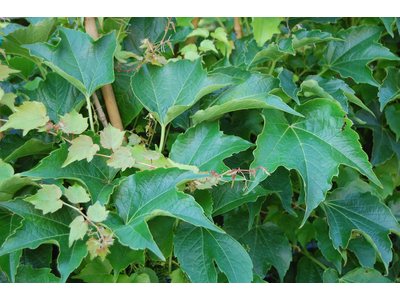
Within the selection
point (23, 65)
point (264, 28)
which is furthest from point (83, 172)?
point (264, 28)

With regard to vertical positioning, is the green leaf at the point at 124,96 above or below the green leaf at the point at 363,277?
above

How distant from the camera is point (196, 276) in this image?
0.58 meters

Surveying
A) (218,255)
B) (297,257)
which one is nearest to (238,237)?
(218,255)

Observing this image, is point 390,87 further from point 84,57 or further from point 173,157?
point 84,57

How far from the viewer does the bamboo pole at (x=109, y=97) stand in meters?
0.67

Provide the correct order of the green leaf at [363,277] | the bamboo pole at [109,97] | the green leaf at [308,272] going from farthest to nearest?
the green leaf at [308,272]
the green leaf at [363,277]
the bamboo pole at [109,97]

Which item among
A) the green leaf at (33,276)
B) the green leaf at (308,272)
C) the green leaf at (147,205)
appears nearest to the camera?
the green leaf at (147,205)

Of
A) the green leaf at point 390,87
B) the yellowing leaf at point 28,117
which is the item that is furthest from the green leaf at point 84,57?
the green leaf at point 390,87

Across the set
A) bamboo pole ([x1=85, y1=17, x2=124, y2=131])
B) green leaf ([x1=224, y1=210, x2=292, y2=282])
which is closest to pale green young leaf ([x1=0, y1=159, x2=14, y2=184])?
bamboo pole ([x1=85, y1=17, x2=124, y2=131])

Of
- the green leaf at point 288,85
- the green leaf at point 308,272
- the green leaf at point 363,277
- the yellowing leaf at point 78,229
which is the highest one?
the green leaf at point 288,85

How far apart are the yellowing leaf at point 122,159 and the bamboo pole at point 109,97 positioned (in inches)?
6.0

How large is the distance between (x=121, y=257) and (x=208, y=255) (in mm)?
151

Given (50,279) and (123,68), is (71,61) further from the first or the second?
(50,279)

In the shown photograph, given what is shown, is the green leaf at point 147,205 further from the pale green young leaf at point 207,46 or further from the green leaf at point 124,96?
the pale green young leaf at point 207,46
